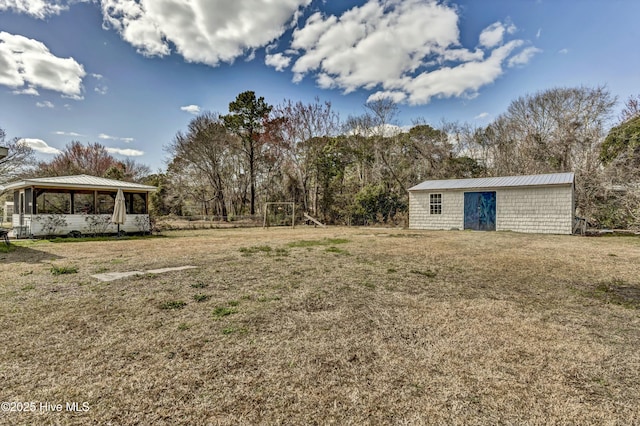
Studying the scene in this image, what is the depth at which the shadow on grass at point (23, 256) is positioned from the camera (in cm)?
648

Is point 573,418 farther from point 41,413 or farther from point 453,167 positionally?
point 453,167

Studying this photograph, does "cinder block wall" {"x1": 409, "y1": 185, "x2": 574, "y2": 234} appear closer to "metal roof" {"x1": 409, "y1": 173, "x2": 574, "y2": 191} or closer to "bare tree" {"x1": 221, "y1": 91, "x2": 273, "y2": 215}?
"metal roof" {"x1": 409, "y1": 173, "x2": 574, "y2": 191}

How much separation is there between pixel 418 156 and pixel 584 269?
64.7 feet

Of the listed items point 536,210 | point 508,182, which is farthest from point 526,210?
point 508,182

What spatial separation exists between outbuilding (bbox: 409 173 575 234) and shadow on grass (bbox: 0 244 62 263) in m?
16.0

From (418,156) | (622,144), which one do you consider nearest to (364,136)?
(418,156)

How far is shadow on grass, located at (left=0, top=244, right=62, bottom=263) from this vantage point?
648 centimetres

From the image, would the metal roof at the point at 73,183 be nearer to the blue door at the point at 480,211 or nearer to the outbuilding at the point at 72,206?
the outbuilding at the point at 72,206

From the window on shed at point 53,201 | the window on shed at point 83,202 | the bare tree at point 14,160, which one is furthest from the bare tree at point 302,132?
the bare tree at point 14,160

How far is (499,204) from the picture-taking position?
1467 cm

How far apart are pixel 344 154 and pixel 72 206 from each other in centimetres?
1771

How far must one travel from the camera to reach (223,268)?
5719 mm

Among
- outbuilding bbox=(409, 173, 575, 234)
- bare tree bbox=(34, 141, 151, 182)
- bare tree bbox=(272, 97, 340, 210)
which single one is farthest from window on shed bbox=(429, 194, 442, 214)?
bare tree bbox=(34, 141, 151, 182)

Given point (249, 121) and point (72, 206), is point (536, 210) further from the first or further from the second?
point (72, 206)
